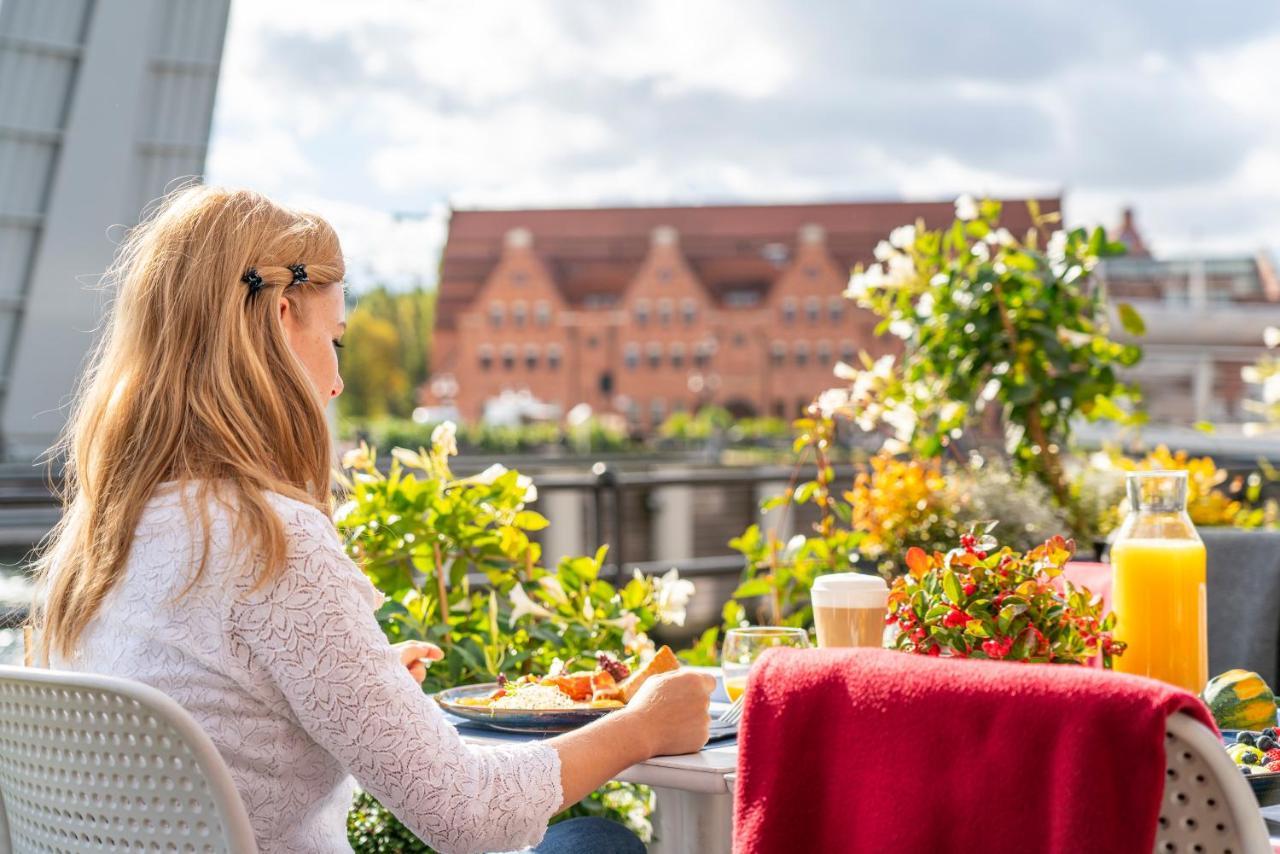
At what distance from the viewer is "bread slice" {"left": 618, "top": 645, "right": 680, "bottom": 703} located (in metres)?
1.49

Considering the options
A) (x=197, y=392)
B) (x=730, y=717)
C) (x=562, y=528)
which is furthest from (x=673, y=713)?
(x=562, y=528)

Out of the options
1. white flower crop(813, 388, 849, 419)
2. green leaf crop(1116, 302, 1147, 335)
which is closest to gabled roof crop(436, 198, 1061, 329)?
green leaf crop(1116, 302, 1147, 335)

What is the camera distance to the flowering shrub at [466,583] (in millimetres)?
2102

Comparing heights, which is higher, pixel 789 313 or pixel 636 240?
pixel 636 240

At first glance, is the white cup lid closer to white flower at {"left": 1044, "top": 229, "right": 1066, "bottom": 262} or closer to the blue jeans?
the blue jeans

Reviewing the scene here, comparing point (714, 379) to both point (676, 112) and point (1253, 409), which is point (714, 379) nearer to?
point (676, 112)

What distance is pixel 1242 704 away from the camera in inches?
54.1

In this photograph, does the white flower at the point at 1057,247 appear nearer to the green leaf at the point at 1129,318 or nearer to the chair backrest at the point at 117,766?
the green leaf at the point at 1129,318

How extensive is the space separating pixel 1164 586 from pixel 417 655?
2.62ft

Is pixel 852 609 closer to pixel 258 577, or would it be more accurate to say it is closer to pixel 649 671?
pixel 649 671

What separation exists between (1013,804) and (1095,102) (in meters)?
67.3

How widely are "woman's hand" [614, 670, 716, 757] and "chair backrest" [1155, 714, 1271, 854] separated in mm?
511

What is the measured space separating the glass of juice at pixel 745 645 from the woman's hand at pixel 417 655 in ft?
1.04

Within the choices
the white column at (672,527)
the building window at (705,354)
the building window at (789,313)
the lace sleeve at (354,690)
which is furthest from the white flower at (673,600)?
the building window at (705,354)
